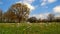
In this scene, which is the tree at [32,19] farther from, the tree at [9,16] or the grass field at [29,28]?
the tree at [9,16]

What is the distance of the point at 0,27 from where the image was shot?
377 cm

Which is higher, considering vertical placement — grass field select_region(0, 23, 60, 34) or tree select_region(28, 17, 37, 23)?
tree select_region(28, 17, 37, 23)

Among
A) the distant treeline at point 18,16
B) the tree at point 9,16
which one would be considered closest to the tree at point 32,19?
the distant treeline at point 18,16

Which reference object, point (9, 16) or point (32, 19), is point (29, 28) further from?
point (9, 16)

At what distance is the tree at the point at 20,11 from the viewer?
A: 3.64 metres

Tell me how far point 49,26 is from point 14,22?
1.09 m

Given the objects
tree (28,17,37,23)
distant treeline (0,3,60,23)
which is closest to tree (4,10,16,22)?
distant treeline (0,3,60,23)

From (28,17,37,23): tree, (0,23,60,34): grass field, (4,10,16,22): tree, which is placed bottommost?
(0,23,60,34): grass field

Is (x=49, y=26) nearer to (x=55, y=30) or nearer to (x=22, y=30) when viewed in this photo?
(x=55, y=30)

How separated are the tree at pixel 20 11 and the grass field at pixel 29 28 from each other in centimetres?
23

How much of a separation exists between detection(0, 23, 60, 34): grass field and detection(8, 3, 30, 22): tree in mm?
233

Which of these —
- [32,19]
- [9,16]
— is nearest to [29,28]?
[32,19]

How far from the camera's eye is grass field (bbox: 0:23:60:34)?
3.62 metres

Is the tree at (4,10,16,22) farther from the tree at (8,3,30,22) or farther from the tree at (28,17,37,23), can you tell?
the tree at (28,17,37,23)
